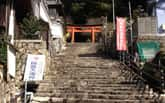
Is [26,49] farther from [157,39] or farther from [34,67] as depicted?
[157,39]

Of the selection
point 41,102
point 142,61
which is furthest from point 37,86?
point 142,61

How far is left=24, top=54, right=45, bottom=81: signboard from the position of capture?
42.3 feet

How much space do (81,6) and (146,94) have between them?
17966 mm

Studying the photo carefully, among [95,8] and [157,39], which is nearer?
[157,39]

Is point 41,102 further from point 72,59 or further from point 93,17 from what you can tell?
point 93,17

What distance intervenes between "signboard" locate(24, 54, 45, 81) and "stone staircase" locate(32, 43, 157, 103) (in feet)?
1.26

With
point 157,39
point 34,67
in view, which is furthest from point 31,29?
point 157,39

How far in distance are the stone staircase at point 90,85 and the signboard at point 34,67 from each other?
0.38 m

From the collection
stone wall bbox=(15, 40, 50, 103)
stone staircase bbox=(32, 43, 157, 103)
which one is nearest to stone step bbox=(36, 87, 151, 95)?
stone staircase bbox=(32, 43, 157, 103)

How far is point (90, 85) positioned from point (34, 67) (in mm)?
2223

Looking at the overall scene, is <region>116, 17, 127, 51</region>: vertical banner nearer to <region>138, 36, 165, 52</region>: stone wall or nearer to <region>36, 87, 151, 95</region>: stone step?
<region>138, 36, 165, 52</region>: stone wall

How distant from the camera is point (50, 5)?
24.2 metres

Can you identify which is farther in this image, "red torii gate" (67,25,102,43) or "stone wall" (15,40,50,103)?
"red torii gate" (67,25,102,43)

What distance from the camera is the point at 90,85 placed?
42.5 ft
